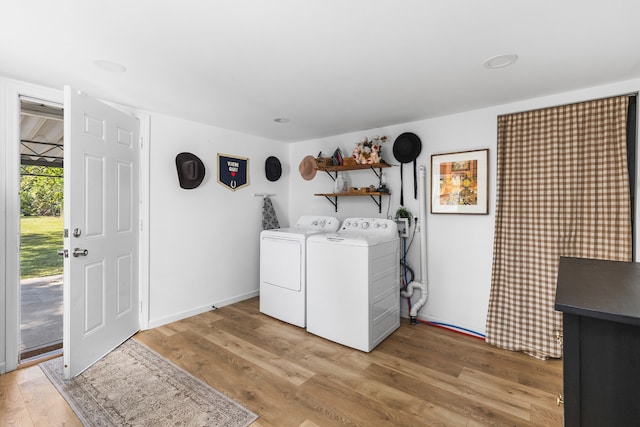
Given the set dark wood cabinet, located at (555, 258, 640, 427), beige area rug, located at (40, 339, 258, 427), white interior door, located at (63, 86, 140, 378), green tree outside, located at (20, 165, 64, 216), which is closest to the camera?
dark wood cabinet, located at (555, 258, 640, 427)

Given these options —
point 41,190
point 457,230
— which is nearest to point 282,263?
point 457,230

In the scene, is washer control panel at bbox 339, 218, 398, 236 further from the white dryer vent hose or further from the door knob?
the door knob

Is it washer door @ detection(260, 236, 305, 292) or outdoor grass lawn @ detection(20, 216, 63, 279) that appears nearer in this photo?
washer door @ detection(260, 236, 305, 292)

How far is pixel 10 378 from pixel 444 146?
3.96 metres

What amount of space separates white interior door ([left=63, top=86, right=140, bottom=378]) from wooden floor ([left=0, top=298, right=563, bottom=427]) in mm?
307

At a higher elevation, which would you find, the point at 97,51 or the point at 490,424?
the point at 97,51

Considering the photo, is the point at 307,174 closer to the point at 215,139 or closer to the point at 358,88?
the point at 215,139

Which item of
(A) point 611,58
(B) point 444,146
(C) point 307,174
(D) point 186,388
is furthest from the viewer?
(C) point 307,174

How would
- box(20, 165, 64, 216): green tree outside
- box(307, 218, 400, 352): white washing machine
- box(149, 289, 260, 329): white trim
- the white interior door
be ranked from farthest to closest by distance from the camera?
box(20, 165, 64, 216): green tree outside, box(149, 289, 260, 329): white trim, box(307, 218, 400, 352): white washing machine, the white interior door

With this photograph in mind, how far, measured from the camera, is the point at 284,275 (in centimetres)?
313

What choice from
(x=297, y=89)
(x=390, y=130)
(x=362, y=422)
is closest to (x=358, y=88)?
(x=297, y=89)

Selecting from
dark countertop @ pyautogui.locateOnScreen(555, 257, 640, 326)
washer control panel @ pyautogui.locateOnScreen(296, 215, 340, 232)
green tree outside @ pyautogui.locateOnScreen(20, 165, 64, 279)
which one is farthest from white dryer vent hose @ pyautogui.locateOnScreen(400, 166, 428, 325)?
green tree outside @ pyautogui.locateOnScreen(20, 165, 64, 279)

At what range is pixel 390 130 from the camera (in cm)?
336

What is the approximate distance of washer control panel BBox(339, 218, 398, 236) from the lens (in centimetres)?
301
